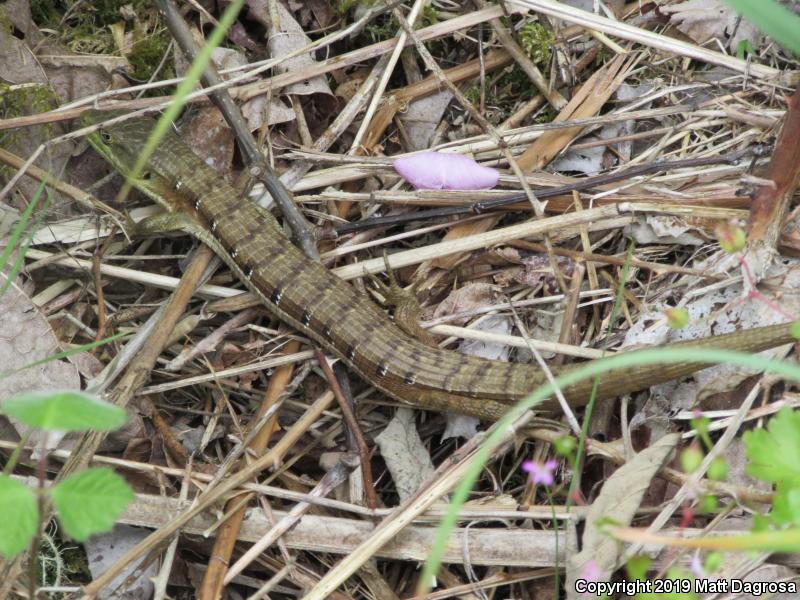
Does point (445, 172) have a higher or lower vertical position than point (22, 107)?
lower

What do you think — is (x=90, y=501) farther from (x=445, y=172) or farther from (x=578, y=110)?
(x=578, y=110)

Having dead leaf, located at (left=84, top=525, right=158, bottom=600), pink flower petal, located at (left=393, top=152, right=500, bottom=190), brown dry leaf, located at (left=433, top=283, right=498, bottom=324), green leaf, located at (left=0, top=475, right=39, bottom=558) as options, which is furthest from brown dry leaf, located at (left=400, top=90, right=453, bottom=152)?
green leaf, located at (left=0, top=475, right=39, bottom=558)

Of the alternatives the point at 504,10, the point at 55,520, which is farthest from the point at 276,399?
the point at 504,10

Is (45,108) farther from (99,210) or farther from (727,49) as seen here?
(727,49)

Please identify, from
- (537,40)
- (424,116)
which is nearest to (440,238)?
(424,116)

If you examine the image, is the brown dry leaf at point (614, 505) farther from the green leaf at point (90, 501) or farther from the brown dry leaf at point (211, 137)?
the brown dry leaf at point (211, 137)

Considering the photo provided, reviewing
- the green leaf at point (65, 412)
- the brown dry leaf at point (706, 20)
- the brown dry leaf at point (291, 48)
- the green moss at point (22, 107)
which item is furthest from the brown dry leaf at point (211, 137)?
the green leaf at point (65, 412)
